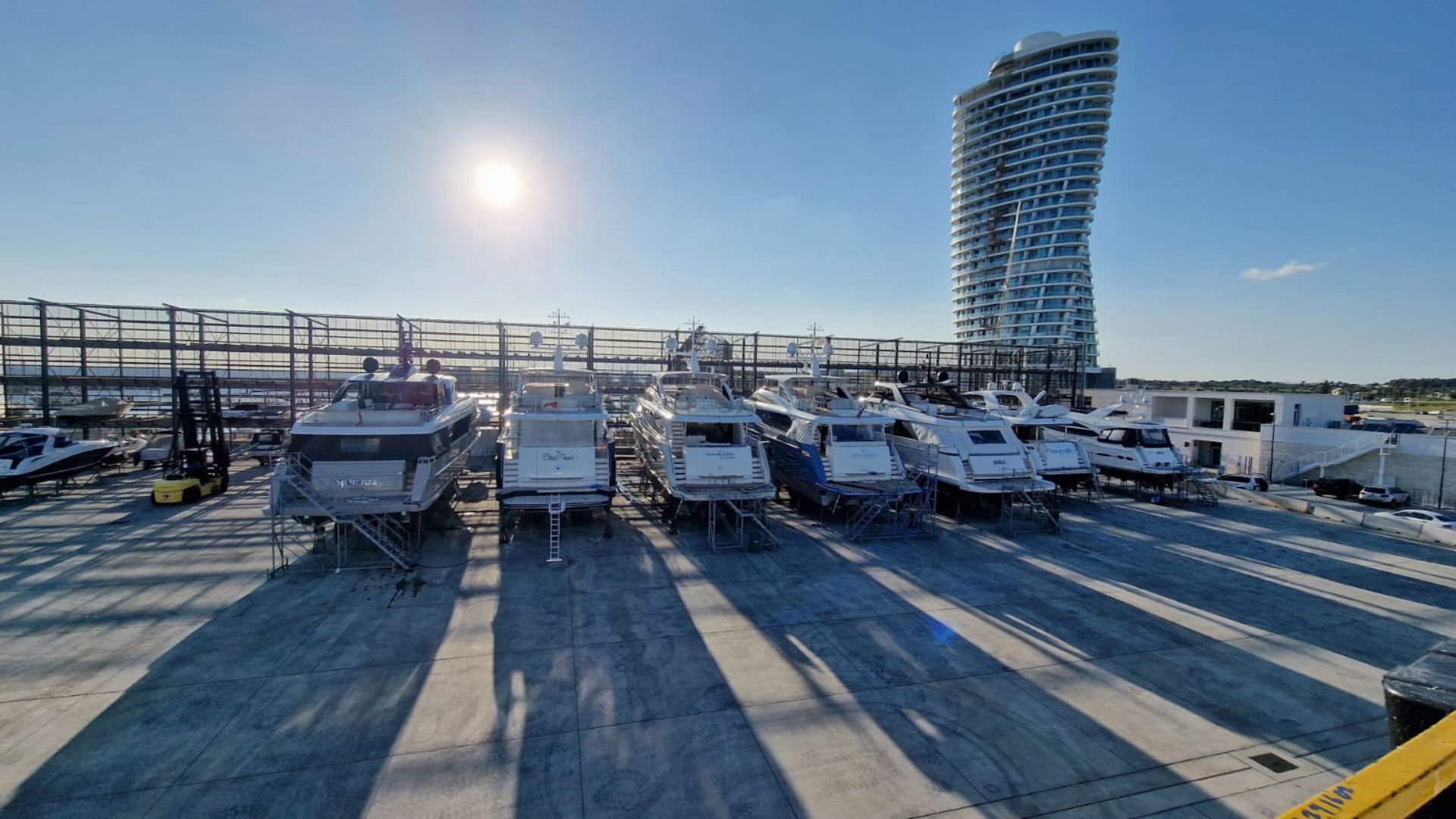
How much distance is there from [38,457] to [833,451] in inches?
713

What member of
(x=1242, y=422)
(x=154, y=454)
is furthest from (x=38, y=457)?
(x=1242, y=422)

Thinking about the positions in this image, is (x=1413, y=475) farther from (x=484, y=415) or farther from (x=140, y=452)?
(x=140, y=452)

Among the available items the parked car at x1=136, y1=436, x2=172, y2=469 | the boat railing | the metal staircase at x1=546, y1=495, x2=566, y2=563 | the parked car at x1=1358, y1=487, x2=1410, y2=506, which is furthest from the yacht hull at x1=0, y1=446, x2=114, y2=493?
the parked car at x1=1358, y1=487, x2=1410, y2=506

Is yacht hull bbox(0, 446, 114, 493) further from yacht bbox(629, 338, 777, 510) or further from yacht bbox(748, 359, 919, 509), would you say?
yacht bbox(748, 359, 919, 509)

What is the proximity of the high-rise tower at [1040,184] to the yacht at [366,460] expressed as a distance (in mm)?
60365

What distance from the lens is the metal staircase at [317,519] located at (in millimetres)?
8586

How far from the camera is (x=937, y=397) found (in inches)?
640

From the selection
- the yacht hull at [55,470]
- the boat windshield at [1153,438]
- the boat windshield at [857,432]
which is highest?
the boat windshield at [857,432]

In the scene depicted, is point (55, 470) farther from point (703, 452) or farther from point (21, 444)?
point (703, 452)

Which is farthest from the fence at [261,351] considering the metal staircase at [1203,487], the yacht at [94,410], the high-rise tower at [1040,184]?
the high-rise tower at [1040,184]

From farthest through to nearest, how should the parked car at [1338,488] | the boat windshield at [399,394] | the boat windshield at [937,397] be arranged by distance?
the parked car at [1338,488], the boat windshield at [937,397], the boat windshield at [399,394]

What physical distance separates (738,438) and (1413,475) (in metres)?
24.4

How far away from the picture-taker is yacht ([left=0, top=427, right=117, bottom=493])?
40.0ft

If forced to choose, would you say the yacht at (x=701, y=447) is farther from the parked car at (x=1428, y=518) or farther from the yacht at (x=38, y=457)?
the parked car at (x=1428, y=518)
